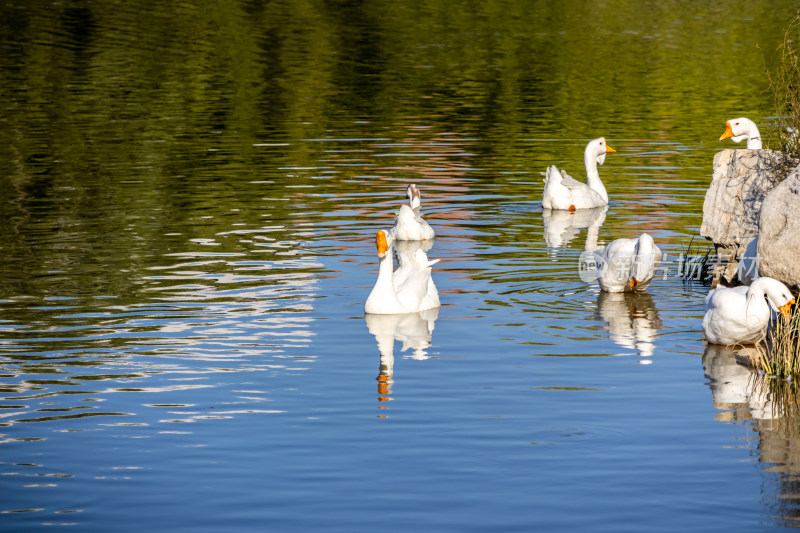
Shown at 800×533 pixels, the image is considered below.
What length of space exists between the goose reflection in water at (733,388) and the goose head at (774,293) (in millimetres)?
668

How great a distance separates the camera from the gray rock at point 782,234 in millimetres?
13430

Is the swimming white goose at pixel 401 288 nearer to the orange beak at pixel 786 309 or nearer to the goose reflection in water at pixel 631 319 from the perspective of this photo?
the goose reflection in water at pixel 631 319

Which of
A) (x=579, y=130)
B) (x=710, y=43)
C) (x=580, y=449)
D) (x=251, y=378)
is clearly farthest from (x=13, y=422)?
(x=710, y=43)

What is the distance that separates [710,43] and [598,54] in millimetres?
7250

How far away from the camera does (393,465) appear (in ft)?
31.8

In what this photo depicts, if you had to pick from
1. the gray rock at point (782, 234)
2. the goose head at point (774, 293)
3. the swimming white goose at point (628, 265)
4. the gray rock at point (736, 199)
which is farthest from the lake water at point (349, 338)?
the gray rock at point (782, 234)

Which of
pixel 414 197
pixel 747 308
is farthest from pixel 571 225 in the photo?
pixel 747 308

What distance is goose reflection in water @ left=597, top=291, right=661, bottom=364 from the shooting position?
43.9ft

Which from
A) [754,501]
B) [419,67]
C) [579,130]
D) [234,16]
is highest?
[234,16]

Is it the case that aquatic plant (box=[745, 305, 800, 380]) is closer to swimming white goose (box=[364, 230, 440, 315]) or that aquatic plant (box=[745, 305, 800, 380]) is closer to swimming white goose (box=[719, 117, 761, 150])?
swimming white goose (box=[364, 230, 440, 315])

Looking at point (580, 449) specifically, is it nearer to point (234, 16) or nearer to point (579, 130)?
point (579, 130)

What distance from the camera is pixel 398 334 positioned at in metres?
14.0

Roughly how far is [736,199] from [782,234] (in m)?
2.45

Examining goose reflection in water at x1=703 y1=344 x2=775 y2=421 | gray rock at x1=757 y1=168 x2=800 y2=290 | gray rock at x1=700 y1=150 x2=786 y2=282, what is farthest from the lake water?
gray rock at x1=757 y1=168 x2=800 y2=290
